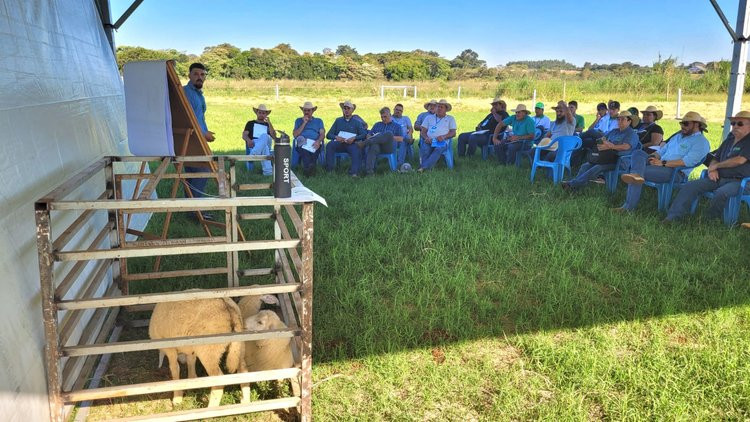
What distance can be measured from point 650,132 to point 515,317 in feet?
19.0

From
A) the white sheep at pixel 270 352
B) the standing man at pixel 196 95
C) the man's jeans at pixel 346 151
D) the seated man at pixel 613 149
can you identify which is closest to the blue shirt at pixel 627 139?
the seated man at pixel 613 149

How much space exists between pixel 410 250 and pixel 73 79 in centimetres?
303

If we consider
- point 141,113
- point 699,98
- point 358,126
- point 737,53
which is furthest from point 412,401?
point 699,98

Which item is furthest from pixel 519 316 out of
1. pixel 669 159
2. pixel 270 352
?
pixel 669 159

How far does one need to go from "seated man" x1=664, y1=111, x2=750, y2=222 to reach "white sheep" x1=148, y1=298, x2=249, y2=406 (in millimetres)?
4974

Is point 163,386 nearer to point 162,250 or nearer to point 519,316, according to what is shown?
point 162,250

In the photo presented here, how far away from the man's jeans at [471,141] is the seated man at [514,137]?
1.05ft

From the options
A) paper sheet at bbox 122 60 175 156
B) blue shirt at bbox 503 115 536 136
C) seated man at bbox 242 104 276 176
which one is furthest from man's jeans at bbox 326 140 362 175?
paper sheet at bbox 122 60 175 156

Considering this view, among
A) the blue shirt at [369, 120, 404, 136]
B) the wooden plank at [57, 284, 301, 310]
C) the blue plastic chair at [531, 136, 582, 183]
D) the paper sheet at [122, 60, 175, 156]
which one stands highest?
the paper sheet at [122, 60, 175, 156]

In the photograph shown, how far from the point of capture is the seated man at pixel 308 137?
852 cm

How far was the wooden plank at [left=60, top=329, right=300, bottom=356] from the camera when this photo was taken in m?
2.19

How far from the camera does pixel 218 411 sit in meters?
2.38

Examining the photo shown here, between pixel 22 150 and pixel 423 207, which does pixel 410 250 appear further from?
pixel 22 150

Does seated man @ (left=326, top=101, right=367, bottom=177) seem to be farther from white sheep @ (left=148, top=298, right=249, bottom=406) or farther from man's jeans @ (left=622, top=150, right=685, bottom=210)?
white sheep @ (left=148, top=298, right=249, bottom=406)
